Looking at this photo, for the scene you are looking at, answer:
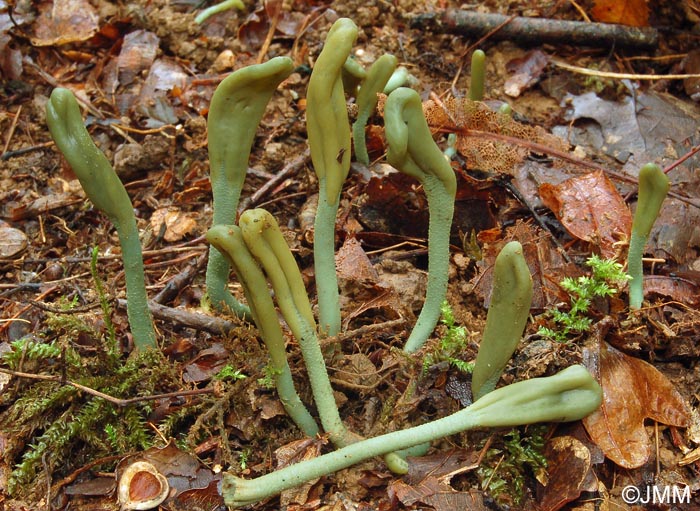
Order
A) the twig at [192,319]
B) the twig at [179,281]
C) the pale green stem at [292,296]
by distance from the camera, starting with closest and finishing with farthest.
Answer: the pale green stem at [292,296] < the twig at [192,319] < the twig at [179,281]

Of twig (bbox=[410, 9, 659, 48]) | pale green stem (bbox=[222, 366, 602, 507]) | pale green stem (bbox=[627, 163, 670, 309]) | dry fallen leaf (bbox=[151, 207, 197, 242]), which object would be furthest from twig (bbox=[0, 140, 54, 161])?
pale green stem (bbox=[627, 163, 670, 309])

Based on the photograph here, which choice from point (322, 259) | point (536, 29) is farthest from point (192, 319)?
point (536, 29)

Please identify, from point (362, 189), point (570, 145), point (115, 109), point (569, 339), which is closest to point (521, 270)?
point (569, 339)

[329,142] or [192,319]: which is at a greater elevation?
[329,142]

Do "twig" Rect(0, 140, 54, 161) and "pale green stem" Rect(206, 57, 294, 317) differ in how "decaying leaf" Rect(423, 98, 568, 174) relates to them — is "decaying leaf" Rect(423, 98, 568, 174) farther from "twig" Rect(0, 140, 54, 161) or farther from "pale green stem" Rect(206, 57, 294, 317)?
"twig" Rect(0, 140, 54, 161)

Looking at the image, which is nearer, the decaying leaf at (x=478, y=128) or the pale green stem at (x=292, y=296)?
the pale green stem at (x=292, y=296)

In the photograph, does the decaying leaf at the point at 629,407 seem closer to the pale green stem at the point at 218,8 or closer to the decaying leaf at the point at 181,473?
the decaying leaf at the point at 181,473

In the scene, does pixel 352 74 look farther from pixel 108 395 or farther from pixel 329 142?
pixel 108 395

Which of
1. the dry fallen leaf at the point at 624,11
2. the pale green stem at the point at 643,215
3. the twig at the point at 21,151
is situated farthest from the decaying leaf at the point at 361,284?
the dry fallen leaf at the point at 624,11
